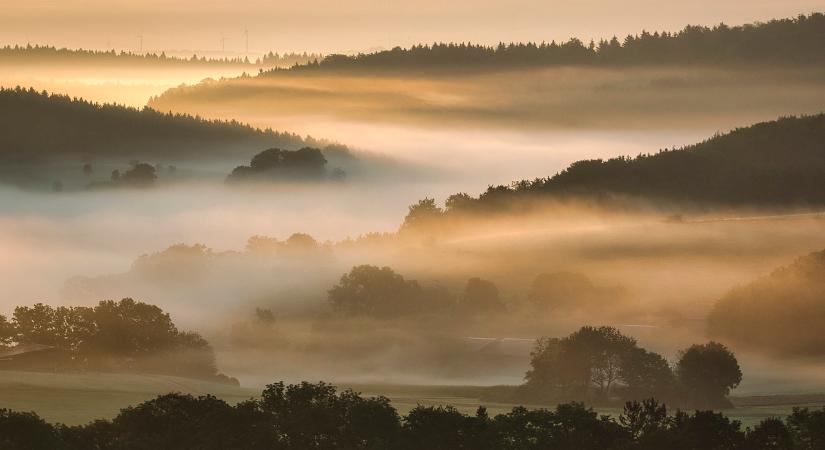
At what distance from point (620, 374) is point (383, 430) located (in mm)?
75699

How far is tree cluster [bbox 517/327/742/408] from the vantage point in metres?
172

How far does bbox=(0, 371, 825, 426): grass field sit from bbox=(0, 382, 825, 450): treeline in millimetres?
25243

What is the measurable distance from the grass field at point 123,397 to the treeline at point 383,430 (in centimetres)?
2524

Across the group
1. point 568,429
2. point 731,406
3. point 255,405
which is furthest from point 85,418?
point 731,406

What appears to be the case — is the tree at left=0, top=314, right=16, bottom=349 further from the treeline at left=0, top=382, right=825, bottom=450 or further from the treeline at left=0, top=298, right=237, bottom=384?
the treeline at left=0, top=382, right=825, bottom=450

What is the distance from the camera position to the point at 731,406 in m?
160

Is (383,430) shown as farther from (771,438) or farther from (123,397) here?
(123,397)

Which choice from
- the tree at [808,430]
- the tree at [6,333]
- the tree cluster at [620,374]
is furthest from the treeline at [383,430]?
the tree at [6,333]

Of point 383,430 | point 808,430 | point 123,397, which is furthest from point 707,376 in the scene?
point 383,430

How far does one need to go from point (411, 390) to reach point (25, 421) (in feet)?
318

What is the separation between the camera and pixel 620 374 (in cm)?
17962

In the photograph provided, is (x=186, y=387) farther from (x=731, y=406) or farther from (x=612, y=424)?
(x=612, y=424)

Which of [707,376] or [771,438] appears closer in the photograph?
[771,438]

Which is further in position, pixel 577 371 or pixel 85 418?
pixel 577 371
